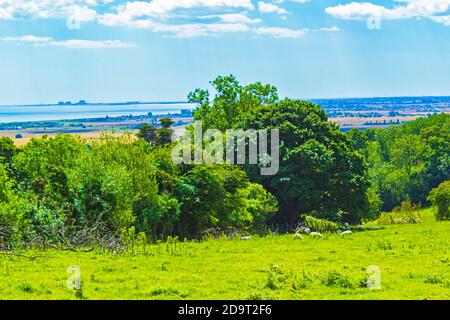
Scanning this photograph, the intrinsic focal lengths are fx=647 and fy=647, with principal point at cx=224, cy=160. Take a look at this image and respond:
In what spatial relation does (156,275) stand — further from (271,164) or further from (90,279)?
(271,164)

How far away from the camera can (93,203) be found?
33656 millimetres

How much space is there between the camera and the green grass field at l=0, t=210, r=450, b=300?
62.0 ft

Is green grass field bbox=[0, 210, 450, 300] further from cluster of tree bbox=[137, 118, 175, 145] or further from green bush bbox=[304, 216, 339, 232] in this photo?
cluster of tree bbox=[137, 118, 175, 145]

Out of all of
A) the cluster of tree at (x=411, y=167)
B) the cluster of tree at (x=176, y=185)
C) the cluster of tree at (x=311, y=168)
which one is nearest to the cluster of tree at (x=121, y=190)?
the cluster of tree at (x=176, y=185)

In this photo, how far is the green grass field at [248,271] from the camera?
62.0 feet

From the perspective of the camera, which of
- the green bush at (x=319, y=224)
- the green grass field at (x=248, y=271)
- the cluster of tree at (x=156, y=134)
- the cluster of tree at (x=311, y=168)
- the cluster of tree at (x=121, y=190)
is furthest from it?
the cluster of tree at (x=156, y=134)

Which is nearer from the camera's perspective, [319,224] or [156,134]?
[319,224]

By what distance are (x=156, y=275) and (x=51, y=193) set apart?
1386 cm

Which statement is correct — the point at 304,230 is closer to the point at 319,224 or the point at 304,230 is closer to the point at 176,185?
the point at 319,224

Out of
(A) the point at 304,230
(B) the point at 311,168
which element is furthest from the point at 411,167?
(A) the point at 304,230

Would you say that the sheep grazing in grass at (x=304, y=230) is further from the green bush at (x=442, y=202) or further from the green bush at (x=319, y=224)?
the green bush at (x=442, y=202)

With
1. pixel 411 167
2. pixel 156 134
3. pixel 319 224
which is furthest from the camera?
pixel 411 167

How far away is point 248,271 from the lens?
2338 cm

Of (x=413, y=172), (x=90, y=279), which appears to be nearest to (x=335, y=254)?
(x=90, y=279)
